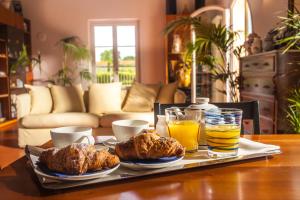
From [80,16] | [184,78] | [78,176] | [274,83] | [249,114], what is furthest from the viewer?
[80,16]

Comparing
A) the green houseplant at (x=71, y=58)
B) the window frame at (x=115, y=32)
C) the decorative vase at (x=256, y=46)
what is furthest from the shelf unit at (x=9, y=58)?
the decorative vase at (x=256, y=46)

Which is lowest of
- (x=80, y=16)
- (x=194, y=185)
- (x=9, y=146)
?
(x=9, y=146)

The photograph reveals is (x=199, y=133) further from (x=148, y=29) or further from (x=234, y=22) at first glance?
(x=148, y=29)

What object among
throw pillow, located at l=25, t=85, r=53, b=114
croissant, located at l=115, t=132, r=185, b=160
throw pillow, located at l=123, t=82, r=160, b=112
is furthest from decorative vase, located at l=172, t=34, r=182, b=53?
croissant, located at l=115, t=132, r=185, b=160

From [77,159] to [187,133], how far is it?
0.36 meters

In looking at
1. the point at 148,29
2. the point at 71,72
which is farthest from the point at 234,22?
the point at 71,72

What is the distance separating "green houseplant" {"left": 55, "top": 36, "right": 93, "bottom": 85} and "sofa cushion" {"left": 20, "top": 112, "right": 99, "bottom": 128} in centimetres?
232

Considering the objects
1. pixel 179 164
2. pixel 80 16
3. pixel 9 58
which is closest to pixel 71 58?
pixel 80 16

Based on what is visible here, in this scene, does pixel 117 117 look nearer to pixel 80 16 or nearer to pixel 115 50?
pixel 115 50

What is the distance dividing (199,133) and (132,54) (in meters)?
6.40

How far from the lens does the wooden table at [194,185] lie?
2.13 ft

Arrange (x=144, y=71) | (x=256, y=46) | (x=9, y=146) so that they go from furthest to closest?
(x=144, y=71) → (x=9, y=146) → (x=256, y=46)

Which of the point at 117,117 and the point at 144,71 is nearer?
the point at 117,117

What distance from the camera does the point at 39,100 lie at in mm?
4297
